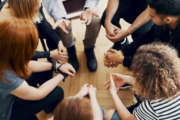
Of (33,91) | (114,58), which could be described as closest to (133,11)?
(114,58)

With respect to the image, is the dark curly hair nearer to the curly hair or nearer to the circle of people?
the circle of people

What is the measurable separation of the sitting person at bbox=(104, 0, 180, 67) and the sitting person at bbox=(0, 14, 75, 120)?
433 millimetres

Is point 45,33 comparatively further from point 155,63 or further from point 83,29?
point 155,63

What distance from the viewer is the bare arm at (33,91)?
3.09ft

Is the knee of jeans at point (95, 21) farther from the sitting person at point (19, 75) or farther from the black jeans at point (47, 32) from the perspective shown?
the sitting person at point (19, 75)

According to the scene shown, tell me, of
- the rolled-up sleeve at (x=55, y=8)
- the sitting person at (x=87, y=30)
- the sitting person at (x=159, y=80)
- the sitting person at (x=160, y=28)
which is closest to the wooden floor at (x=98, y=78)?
the sitting person at (x=87, y=30)

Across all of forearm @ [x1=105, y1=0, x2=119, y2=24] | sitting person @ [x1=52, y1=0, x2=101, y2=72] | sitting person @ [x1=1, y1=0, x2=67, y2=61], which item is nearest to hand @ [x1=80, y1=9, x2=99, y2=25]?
sitting person @ [x1=52, y1=0, x2=101, y2=72]

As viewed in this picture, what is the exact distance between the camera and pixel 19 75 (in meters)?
0.93

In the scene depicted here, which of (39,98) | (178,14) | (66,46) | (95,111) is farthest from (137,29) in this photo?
(39,98)

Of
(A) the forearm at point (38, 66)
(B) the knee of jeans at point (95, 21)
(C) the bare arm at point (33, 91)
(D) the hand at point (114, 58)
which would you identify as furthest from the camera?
(B) the knee of jeans at point (95, 21)

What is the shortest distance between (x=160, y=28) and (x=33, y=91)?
852 mm

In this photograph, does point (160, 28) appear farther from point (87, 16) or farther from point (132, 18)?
point (87, 16)

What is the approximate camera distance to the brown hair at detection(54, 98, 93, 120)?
812 millimetres

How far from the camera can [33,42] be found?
0.88 meters
